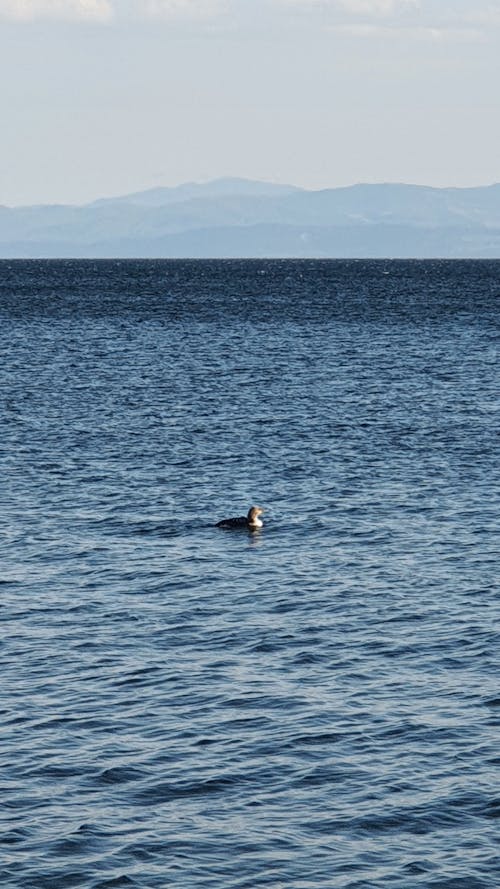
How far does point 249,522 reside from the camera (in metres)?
47.4

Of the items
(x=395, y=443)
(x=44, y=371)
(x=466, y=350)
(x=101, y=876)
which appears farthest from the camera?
(x=466, y=350)

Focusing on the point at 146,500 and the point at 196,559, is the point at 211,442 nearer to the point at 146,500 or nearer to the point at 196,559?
the point at 146,500

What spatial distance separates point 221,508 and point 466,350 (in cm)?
6225

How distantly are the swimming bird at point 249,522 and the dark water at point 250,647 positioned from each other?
353mm

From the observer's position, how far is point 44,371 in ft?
319

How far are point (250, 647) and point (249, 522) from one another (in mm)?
12428

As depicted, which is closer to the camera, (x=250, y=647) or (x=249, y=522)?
(x=250, y=647)

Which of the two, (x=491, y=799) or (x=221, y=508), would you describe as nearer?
(x=491, y=799)

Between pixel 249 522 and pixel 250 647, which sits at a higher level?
pixel 249 522

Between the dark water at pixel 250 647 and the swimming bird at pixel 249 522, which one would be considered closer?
the dark water at pixel 250 647

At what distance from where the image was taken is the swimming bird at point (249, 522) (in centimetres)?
4719

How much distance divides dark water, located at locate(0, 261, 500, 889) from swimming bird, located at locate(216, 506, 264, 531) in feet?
1.16

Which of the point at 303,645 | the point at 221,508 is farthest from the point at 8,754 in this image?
the point at 221,508

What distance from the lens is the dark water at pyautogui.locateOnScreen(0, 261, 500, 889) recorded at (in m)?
25.1
